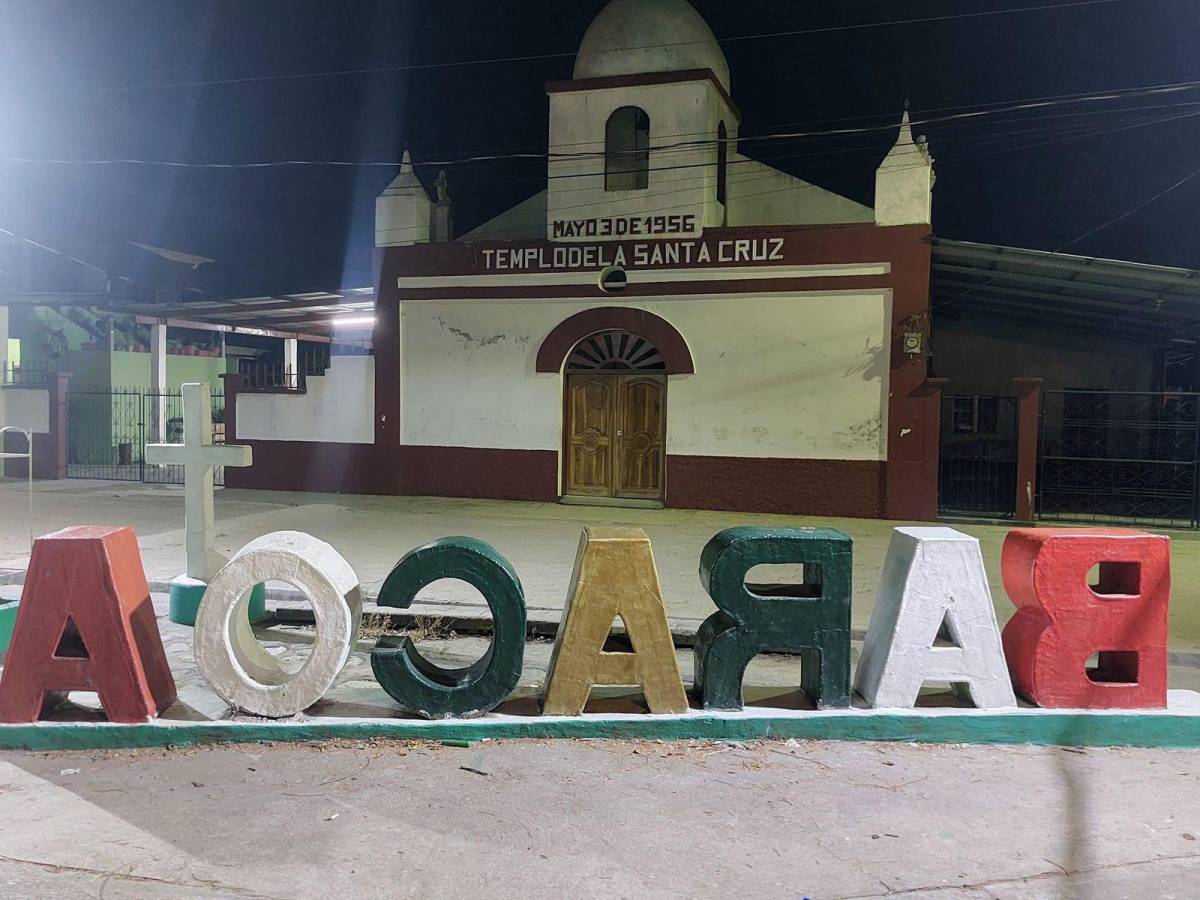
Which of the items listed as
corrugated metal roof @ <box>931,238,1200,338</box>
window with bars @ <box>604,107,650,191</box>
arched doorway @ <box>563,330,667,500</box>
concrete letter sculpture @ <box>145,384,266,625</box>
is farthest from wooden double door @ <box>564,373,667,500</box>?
concrete letter sculpture @ <box>145,384,266,625</box>

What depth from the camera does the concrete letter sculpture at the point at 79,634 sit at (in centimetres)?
439

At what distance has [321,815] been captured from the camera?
3.70 m

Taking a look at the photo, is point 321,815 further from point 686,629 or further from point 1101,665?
point 1101,665

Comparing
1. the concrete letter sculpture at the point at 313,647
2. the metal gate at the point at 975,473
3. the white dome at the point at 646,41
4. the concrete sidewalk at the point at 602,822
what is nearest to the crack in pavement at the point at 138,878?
the concrete sidewalk at the point at 602,822

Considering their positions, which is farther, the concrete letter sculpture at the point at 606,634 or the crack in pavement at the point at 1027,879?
the concrete letter sculpture at the point at 606,634

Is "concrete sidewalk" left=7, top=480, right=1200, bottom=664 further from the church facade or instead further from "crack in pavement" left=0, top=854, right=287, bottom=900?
"crack in pavement" left=0, top=854, right=287, bottom=900

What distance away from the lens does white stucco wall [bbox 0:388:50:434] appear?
17375mm

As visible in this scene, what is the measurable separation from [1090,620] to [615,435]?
965cm

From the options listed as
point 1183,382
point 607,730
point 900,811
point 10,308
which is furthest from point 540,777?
point 10,308

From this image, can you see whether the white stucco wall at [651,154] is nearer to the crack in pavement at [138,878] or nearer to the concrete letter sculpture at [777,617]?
the concrete letter sculpture at [777,617]

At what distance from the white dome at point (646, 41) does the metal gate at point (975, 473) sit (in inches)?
262

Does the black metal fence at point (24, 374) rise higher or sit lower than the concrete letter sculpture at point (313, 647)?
higher

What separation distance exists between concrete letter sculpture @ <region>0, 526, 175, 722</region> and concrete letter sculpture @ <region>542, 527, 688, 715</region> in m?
2.14

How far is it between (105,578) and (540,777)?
237cm
